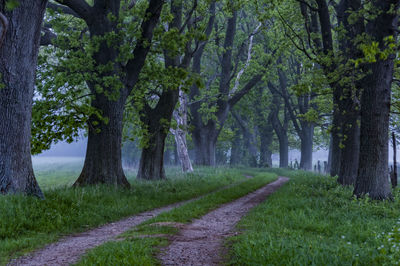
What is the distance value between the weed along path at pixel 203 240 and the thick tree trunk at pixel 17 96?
184 inches

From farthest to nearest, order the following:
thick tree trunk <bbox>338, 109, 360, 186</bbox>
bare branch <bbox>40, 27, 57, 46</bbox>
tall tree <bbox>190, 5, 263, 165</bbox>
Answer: tall tree <bbox>190, 5, 263, 165</bbox>, thick tree trunk <bbox>338, 109, 360, 186</bbox>, bare branch <bbox>40, 27, 57, 46</bbox>

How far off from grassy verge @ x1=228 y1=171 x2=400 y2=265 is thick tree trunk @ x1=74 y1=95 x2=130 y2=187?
21.2 feet

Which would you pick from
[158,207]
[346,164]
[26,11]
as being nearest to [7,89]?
[26,11]

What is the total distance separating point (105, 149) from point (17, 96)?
507 centimetres

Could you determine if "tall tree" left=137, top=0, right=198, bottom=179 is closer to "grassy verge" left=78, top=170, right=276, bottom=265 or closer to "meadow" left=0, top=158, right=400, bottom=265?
"meadow" left=0, top=158, right=400, bottom=265

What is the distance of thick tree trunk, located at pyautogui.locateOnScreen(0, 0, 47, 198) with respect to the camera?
9.20m

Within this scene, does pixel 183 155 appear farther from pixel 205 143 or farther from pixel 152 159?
pixel 152 159

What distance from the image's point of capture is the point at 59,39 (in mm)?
13516

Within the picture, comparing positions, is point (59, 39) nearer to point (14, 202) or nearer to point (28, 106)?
Result: point (28, 106)

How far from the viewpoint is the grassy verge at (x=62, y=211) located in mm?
7307

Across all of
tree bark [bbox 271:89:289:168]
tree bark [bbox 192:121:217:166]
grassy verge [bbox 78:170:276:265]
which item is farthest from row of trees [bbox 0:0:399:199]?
tree bark [bbox 271:89:289:168]

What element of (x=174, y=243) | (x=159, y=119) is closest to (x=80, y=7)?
(x=159, y=119)

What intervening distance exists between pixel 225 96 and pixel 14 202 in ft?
70.2

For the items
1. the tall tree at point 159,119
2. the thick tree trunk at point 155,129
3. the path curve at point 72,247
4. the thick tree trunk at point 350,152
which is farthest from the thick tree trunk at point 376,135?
the thick tree trunk at point 155,129
